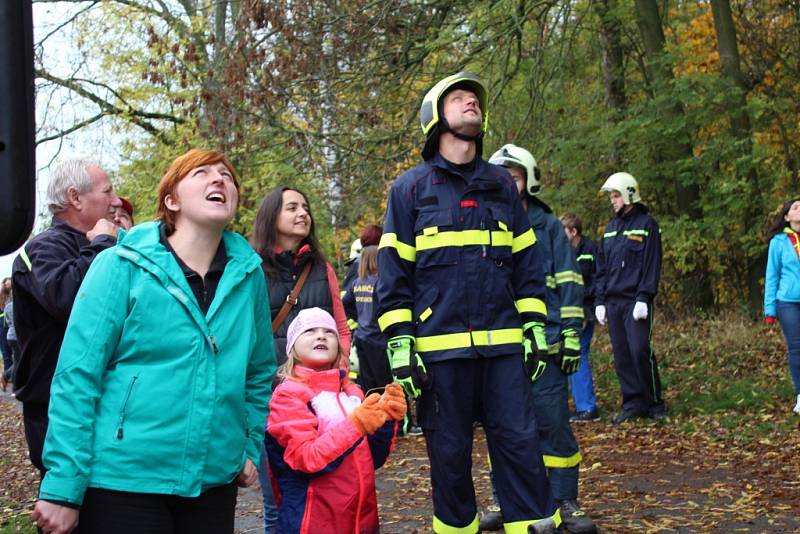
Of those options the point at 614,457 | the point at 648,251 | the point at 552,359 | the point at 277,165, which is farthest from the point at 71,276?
the point at 277,165

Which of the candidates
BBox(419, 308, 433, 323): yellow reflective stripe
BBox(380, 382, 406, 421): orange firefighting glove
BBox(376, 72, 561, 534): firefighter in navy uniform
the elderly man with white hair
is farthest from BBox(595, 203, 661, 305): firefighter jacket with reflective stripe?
the elderly man with white hair

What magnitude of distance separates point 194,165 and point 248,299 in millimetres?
567

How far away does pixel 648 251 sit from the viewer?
1138cm

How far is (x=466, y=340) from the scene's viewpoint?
5.28 metres

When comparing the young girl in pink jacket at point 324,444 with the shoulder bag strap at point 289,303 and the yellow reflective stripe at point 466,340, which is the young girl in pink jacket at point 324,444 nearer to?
the yellow reflective stripe at point 466,340

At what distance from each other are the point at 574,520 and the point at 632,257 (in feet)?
17.8

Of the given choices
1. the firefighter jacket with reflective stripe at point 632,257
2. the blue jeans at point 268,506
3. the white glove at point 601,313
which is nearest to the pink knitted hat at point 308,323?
the blue jeans at point 268,506

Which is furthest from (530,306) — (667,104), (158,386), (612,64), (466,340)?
(612,64)

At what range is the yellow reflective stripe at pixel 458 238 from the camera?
5.36 meters

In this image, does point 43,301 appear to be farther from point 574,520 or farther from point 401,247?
point 574,520

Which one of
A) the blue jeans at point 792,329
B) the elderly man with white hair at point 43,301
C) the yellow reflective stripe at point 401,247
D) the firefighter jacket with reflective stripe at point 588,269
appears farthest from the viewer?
the firefighter jacket with reflective stripe at point 588,269

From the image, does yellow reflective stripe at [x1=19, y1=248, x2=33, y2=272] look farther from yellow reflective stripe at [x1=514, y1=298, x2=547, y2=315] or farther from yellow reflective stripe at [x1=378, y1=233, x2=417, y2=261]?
yellow reflective stripe at [x1=514, y1=298, x2=547, y2=315]

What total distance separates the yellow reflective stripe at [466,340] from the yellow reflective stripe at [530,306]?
22 centimetres

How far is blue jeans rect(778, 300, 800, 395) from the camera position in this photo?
10.6m
